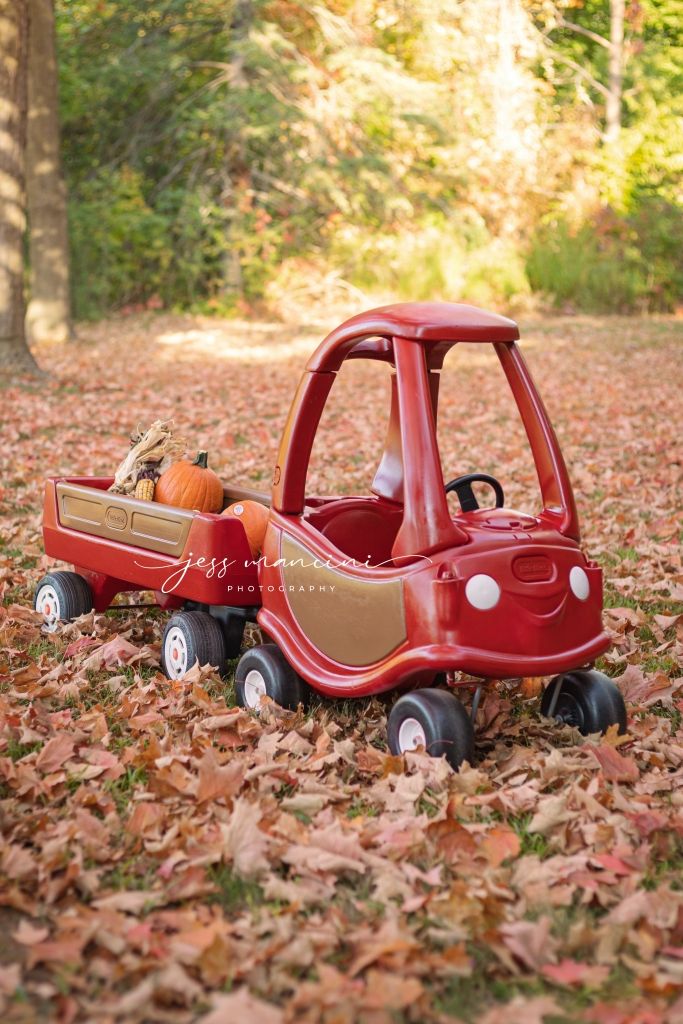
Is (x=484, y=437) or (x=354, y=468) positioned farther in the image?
(x=484, y=437)

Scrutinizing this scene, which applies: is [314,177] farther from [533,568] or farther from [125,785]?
[125,785]

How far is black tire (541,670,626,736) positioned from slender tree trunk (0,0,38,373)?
9.62 meters

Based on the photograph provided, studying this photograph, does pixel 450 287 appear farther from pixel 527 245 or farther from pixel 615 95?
pixel 615 95

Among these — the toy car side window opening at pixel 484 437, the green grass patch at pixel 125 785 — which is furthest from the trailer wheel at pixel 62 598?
the toy car side window opening at pixel 484 437

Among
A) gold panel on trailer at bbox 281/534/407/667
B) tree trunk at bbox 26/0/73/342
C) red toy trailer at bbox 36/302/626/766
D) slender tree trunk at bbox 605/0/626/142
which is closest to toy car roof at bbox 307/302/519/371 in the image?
red toy trailer at bbox 36/302/626/766

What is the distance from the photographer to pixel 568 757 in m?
3.61

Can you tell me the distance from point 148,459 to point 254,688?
137cm

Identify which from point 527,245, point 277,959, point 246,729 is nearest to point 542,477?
point 246,729

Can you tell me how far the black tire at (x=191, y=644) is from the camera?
4375mm

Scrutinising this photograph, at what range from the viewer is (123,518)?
4.71 meters

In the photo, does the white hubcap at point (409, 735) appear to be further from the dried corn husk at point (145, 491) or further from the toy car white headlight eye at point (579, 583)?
the dried corn husk at point (145, 491)

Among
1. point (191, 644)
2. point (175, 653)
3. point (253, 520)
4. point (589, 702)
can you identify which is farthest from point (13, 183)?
point (589, 702)

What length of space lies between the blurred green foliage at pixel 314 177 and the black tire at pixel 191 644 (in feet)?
53.6

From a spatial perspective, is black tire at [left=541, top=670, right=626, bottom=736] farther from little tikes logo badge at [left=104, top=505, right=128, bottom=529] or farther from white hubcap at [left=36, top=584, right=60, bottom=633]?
white hubcap at [left=36, top=584, right=60, bottom=633]
